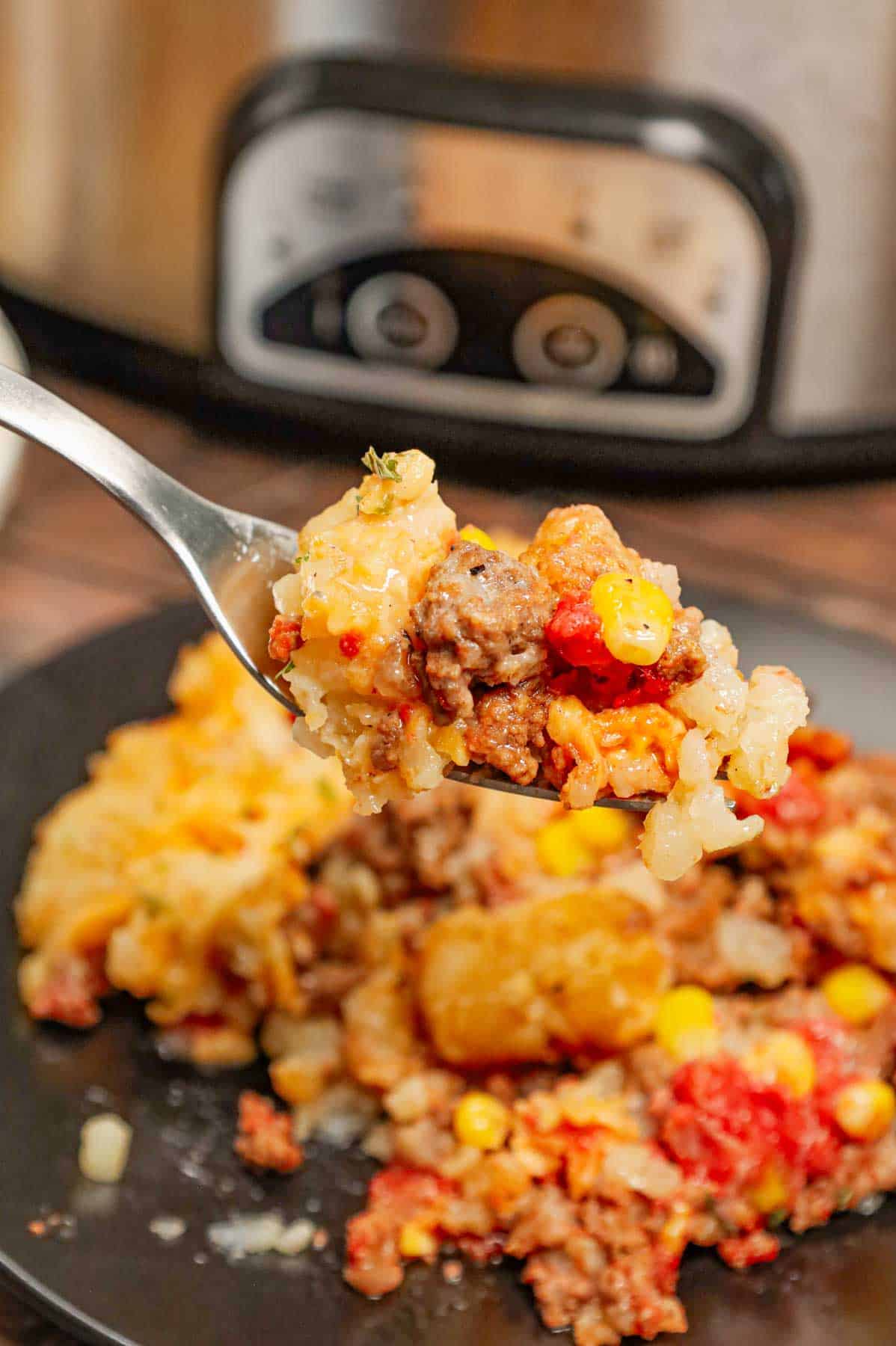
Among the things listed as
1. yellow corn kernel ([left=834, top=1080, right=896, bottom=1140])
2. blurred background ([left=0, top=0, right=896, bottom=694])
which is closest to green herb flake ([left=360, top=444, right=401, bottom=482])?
yellow corn kernel ([left=834, top=1080, right=896, bottom=1140])

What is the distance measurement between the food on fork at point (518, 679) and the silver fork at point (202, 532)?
0.17 feet

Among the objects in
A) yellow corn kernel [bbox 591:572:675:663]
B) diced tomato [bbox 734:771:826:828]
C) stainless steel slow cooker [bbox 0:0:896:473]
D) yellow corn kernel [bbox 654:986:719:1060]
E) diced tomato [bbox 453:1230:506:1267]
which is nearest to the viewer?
yellow corn kernel [bbox 591:572:675:663]

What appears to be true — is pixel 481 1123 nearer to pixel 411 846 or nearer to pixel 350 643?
pixel 411 846

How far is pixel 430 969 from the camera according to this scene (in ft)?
5.02

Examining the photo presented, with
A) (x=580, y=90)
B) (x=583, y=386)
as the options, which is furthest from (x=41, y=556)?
(x=580, y=90)

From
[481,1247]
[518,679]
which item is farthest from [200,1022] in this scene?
[518,679]

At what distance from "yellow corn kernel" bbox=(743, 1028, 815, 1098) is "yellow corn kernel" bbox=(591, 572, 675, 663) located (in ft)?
1.59

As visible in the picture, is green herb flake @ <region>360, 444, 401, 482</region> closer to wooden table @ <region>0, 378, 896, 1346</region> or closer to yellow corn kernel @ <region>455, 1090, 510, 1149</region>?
yellow corn kernel @ <region>455, 1090, 510, 1149</region>

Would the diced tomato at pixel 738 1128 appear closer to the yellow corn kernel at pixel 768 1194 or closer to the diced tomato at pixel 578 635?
the yellow corn kernel at pixel 768 1194

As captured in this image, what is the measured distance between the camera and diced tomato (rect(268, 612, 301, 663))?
4.14 feet

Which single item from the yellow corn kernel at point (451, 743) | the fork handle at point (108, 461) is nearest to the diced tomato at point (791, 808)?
the yellow corn kernel at point (451, 743)

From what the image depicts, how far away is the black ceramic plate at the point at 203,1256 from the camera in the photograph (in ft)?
4.15

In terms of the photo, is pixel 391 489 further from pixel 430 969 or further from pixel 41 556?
pixel 41 556

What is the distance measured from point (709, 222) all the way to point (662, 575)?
117 cm
